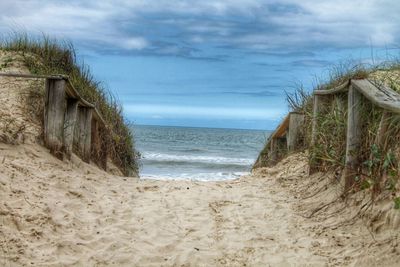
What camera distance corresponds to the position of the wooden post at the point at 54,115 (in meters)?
7.12

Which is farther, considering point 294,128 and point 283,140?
point 283,140

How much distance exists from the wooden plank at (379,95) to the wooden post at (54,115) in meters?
3.62

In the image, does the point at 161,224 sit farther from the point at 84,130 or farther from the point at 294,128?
the point at 294,128

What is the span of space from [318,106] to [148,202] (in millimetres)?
2563

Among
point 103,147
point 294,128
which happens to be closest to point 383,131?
point 294,128

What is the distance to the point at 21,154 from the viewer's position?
6.66m

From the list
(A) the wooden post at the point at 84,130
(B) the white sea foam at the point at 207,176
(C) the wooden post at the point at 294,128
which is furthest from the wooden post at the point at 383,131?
(B) the white sea foam at the point at 207,176

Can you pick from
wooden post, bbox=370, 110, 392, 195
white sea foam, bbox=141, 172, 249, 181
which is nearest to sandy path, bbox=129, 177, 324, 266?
wooden post, bbox=370, 110, 392, 195

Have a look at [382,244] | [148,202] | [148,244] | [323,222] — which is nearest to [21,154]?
[148,202]

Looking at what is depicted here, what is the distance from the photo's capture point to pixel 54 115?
282 inches

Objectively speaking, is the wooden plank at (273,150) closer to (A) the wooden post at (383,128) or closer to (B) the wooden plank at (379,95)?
(B) the wooden plank at (379,95)

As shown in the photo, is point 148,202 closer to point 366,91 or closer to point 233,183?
point 233,183

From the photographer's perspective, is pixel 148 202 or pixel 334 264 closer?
pixel 334 264

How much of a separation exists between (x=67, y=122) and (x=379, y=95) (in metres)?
4.40
